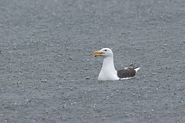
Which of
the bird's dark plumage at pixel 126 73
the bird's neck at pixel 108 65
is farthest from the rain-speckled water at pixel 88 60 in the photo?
the bird's neck at pixel 108 65

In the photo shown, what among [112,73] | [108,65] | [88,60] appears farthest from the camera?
[88,60]

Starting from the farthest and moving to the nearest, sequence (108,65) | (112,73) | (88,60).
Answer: (88,60)
(108,65)
(112,73)

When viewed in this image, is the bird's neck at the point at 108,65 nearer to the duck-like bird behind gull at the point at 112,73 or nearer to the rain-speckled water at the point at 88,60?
the duck-like bird behind gull at the point at 112,73

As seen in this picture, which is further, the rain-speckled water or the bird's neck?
the bird's neck

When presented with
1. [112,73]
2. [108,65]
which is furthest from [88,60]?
[112,73]

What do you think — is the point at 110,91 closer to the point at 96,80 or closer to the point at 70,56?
the point at 96,80

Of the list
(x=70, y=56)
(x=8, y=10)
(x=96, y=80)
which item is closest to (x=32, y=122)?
(x=96, y=80)

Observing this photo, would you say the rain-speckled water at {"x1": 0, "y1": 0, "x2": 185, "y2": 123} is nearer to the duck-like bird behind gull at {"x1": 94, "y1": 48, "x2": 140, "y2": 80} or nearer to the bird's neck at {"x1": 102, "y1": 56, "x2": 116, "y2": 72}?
the duck-like bird behind gull at {"x1": 94, "y1": 48, "x2": 140, "y2": 80}

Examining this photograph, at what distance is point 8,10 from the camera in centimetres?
2770

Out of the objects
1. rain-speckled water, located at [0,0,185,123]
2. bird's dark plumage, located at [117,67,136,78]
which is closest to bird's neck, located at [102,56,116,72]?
bird's dark plumage, located at [117,67,136,78]

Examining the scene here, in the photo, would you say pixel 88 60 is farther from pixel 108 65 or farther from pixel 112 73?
pixel 112 73

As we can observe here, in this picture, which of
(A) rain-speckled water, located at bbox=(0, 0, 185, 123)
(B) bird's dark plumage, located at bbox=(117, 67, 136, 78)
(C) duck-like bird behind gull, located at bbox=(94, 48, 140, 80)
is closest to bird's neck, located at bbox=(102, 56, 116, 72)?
(C) duck-like bird behind gull, located at bbox=(94, 48, 140, 80)

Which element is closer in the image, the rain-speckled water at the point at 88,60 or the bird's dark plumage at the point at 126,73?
the rain-speckled water at the point at 88,60

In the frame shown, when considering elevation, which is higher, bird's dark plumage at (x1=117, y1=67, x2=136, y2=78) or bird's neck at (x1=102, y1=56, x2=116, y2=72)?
bird's neck at (x1=102, y1=56, x2=116, y2=72)
